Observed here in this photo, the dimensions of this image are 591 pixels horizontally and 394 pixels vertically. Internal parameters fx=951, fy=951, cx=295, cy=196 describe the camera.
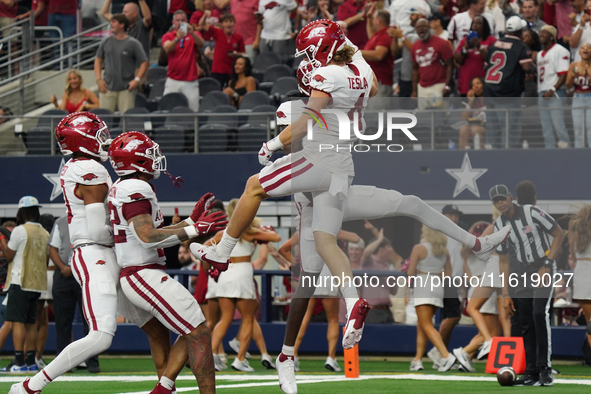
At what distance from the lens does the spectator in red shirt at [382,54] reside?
1397cm

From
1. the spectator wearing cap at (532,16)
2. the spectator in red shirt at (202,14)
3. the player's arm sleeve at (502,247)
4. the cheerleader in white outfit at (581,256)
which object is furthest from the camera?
the spectator in red shirt at (202,14)

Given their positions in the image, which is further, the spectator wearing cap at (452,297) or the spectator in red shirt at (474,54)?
the spectator in red shirt at (474,54)

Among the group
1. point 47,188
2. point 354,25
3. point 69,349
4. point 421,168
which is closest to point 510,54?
point 354,25

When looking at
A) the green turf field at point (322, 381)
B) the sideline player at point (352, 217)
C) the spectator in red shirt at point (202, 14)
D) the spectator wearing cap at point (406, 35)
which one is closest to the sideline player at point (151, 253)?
the sideline player at point (352, 217)

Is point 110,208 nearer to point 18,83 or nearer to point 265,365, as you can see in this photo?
point 265,365

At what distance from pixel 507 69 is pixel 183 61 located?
5.24 metres

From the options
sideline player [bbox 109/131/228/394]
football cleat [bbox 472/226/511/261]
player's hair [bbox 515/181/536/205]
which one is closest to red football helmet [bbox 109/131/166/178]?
sideline player [bbox 109/131/228/394]

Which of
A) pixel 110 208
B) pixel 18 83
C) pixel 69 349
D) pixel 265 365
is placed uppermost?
pixel 18 83

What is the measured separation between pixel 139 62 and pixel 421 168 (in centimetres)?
699

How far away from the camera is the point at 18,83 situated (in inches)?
675

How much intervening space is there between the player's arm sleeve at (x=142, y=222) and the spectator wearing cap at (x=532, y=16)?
358 inches

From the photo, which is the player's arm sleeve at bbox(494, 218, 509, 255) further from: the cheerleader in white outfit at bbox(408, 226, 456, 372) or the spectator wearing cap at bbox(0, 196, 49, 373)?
the spectator wearing cap at bbox(0, 196, 49, 373)

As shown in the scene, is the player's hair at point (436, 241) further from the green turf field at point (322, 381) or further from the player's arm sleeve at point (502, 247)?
the player's arm sleeve at point (502, 247)

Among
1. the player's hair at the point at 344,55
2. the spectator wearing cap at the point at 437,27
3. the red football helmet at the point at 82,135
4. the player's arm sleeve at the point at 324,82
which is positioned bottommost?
the red football helmet at the point at 82,135
